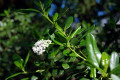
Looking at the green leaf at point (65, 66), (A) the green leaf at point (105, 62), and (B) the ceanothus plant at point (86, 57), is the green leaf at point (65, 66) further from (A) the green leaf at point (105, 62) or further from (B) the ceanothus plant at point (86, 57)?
(A) the green leaf at point (105, 62)

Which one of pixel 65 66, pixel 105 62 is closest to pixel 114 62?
pixel 105 62

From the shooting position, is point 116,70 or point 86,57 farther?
point 86,57

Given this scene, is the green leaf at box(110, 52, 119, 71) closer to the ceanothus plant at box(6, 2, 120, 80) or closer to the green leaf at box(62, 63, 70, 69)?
the ceanothus plant at box(6, 2, 120, 80)

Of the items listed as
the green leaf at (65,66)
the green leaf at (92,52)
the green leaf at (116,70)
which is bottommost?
the green leaf at (116,70)

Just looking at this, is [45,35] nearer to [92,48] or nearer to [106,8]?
[92,48]

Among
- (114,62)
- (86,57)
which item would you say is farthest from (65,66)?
(114,62)

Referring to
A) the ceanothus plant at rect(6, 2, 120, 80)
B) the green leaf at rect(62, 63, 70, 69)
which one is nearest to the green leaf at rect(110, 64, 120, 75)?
the ceanothus plant at rect(6, 2, 120, 80)

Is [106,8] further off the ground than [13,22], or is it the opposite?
[106,8]

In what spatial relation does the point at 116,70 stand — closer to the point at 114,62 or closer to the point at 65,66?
the point at 114,62

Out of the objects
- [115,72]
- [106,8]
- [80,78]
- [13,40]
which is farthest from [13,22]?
[115,72]

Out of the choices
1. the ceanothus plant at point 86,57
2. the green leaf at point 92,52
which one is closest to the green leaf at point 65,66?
the ceanothus plant at point 86,57

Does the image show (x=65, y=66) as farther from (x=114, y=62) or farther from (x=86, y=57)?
(x=114, y=62)
